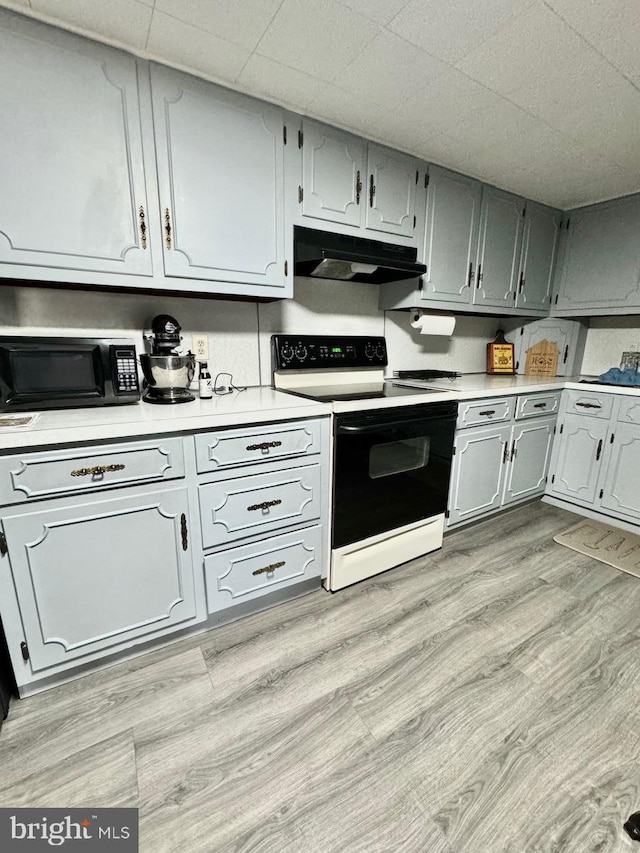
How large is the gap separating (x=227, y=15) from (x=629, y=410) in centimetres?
276

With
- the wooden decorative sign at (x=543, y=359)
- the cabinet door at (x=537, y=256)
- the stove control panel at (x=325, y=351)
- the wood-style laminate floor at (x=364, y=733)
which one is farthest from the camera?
the wooden decorative sign at (x=543, y=359)

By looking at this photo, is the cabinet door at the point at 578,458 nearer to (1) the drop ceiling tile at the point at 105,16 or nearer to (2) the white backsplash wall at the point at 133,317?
(2) the white backsplash wall at the point at 133,317

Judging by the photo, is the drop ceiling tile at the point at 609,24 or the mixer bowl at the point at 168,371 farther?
the mixer bowl at the point at 168,371

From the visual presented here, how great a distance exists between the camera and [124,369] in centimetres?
134

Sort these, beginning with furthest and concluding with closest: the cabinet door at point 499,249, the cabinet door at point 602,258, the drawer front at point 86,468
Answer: the cabinet door at point 602,258
the cabinet door at point 499,249
the drawer front at point 86,468

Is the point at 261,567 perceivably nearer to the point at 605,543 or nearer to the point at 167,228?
the point at 167,228

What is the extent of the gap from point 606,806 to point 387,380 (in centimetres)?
199

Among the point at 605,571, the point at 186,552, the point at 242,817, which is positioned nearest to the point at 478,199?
the point at 605,571

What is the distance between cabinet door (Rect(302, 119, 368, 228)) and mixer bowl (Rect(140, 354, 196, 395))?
2.90 feet

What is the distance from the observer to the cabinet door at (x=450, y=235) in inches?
82.8

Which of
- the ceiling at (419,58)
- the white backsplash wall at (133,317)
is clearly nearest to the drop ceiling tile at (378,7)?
the ceiling at (419,58)

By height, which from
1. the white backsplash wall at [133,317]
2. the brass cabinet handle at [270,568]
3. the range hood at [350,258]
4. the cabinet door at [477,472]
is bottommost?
the brass cabinet handle at [270,568]

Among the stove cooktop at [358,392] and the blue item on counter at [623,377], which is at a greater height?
the blue item on counter at [623,377]

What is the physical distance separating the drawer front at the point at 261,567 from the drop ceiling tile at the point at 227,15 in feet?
5.87
